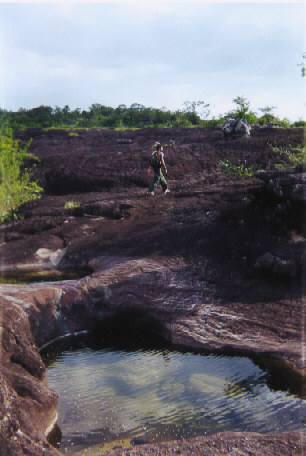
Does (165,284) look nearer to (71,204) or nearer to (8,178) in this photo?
(71,204)

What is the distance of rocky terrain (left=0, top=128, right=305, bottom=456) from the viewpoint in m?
4.08

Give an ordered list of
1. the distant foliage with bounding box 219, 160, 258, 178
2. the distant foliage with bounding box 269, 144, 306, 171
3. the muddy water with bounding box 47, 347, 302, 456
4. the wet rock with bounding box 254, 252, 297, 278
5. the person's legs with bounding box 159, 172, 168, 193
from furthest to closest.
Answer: the distant foliage with bounding box 219, 160, 258, 178
the person's legs with bounding box 159, 172, 168, 193
the distant foliage with bounding box 269, 144, 306, 171
the wet rock with bounding box 254, 252, 297, 278
the muddy water with bounding box 47, 347, 302, 456

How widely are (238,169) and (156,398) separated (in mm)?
13046

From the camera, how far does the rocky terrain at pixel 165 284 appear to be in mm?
4078

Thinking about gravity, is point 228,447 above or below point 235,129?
below

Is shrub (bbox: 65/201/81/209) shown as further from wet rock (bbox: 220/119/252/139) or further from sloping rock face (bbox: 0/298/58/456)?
wet rock (bbox: 220/119/252/139)

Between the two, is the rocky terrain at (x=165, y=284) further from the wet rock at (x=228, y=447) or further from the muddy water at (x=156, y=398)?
the muddy water at (x=156, y=398)

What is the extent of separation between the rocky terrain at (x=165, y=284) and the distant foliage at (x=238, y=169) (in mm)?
2783

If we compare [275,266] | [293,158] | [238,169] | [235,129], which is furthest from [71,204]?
[235,129]

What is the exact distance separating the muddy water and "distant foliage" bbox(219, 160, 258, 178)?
10.1 meters

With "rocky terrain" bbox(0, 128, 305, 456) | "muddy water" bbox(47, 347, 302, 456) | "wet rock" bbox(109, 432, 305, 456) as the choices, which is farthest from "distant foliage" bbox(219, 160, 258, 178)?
"wet rock" bbox(109, 432, 305, 456)

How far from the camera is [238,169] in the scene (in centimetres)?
1677

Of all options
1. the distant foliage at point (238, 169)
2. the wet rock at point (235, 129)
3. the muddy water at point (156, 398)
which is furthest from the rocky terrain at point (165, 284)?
the wet rock at point (235, 129)

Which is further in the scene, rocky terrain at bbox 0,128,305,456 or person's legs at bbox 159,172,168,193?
person's legs at bbox 159,172,168,193
